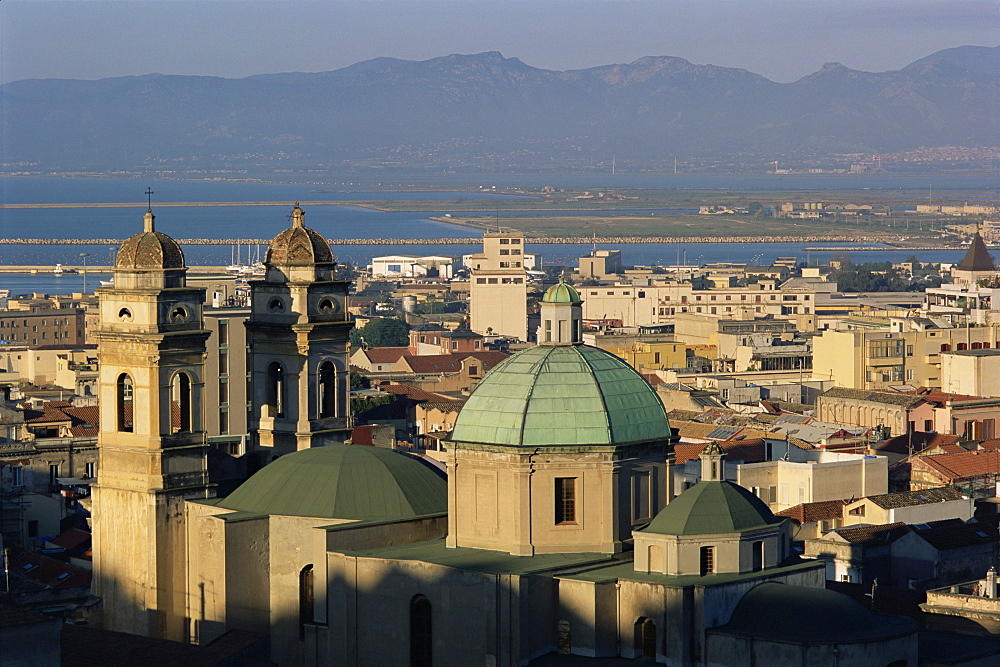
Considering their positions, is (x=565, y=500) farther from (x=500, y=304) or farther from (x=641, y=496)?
(x=500, y=304)

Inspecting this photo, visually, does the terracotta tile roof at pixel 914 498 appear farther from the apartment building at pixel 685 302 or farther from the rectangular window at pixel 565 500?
the apartment building at pixel 685 302

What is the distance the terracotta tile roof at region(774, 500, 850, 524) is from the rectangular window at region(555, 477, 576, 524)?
54.4 ft

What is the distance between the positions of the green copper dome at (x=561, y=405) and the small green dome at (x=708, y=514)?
1502mm

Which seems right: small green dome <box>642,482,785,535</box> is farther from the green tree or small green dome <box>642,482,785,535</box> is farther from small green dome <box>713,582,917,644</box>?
the green tree

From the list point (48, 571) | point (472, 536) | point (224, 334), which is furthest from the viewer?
point (224, 334)

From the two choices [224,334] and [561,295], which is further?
[224,334]

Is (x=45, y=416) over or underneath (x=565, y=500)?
underneath

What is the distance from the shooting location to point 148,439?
111 feet

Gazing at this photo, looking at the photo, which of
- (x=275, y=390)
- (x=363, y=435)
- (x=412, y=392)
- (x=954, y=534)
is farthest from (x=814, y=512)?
(x=412, y=392)

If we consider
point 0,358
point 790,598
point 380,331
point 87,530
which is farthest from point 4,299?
point 790,598

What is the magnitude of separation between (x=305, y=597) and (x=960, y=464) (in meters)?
27.2

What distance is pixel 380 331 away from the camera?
398ft

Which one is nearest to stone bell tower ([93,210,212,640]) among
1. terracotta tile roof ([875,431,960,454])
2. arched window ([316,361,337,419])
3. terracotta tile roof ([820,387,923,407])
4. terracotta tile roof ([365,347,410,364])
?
arched window ([316,361,337,419])

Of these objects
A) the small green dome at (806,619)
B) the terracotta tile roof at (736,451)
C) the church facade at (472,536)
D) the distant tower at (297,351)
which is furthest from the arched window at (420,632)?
the terracotta tile roof at (736,451)
